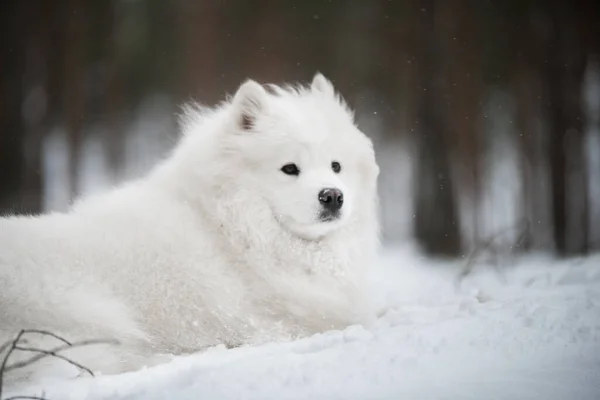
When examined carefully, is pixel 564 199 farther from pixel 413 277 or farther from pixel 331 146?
pixel 331 146

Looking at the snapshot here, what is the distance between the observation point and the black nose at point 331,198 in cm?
294

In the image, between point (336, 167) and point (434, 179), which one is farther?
point (434, 179)

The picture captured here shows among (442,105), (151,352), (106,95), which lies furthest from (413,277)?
(106,95)

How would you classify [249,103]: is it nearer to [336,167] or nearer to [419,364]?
[336,167]

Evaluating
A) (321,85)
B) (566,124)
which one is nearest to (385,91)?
(566,124)

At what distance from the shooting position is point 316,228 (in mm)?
3084

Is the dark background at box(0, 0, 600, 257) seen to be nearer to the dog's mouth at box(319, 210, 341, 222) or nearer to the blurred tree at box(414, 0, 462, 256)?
the blurred tree at box(414, 0, 462, 256)

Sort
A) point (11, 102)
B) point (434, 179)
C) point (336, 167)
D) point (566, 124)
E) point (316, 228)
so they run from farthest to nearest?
point (434, 179) → point (11, 102) → point (566, 124) → point (336, 167) → point (316, 228)

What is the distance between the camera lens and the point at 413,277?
16.5ft

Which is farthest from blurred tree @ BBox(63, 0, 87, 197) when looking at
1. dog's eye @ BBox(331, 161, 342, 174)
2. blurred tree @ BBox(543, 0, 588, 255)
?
blurred tree @ BBox(543, 0, 588, 255)

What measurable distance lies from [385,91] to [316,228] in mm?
2966

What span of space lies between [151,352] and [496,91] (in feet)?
12.9

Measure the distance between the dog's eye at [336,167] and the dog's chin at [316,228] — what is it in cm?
35

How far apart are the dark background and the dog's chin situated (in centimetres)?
160
